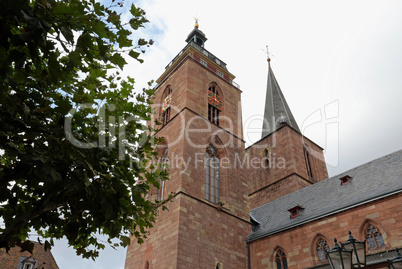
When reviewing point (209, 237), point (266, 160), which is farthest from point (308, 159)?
point (209, 237)

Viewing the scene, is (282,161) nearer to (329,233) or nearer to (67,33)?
(329,233)

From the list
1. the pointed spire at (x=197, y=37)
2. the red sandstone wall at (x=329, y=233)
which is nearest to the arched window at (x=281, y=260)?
the red sandstone wall at (x=329, y=233)

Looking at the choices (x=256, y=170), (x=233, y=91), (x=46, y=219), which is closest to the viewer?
(x=46, y=219)

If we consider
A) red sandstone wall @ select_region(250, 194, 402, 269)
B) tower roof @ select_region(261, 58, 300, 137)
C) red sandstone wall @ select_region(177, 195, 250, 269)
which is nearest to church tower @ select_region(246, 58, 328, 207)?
tower roof @ select_region(261, 58, 300, 137)

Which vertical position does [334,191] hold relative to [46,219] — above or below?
above

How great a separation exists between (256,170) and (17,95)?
24671 millimetres

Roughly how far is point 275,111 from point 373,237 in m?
20.0

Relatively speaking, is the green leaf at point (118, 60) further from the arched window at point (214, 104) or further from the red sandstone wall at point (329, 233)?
the arched window at point (214, 104)

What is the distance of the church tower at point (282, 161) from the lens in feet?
80.8

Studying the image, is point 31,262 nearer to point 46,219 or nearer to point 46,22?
point 46,219

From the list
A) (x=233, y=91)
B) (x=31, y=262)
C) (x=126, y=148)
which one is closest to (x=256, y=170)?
(x=233, y=91)

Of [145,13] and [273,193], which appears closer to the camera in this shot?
[145,13]

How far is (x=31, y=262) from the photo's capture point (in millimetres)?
16969

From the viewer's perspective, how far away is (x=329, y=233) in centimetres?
1325
